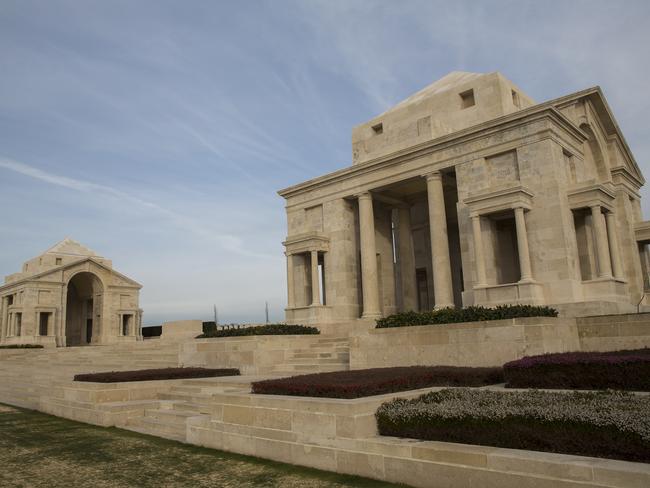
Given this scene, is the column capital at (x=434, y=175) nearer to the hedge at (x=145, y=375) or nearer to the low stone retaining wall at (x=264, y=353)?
the low stone retaining wall at (x=264, y=353)

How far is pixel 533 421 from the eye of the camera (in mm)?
7555

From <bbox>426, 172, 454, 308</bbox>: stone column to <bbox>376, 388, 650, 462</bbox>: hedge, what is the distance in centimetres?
1719

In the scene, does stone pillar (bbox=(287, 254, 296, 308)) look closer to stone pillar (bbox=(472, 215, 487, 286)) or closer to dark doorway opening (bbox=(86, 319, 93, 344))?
stone pillar (bbox=(472, 215, 487, 286))

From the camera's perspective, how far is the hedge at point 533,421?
6738mm

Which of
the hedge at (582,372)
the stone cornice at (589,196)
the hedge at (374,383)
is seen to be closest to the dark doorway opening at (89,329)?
the stone cornice at (589,196)

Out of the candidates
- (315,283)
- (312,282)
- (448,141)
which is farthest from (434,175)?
(312,282)

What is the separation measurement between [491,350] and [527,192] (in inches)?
407

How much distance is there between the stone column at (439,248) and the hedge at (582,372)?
1456 centimetres

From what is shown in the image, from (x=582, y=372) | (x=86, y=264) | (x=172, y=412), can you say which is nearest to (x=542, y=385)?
(x=582, y=372)

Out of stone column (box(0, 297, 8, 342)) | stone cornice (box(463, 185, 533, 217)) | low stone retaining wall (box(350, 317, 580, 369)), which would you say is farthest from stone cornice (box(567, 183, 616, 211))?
stone column (box(0, 297, 8, 342))

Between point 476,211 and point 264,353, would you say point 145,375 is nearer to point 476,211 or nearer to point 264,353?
point 264,353

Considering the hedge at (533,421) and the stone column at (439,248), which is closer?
the hedge at (533,421)

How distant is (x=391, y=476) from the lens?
810 cm

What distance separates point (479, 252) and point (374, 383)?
15.0 meters
